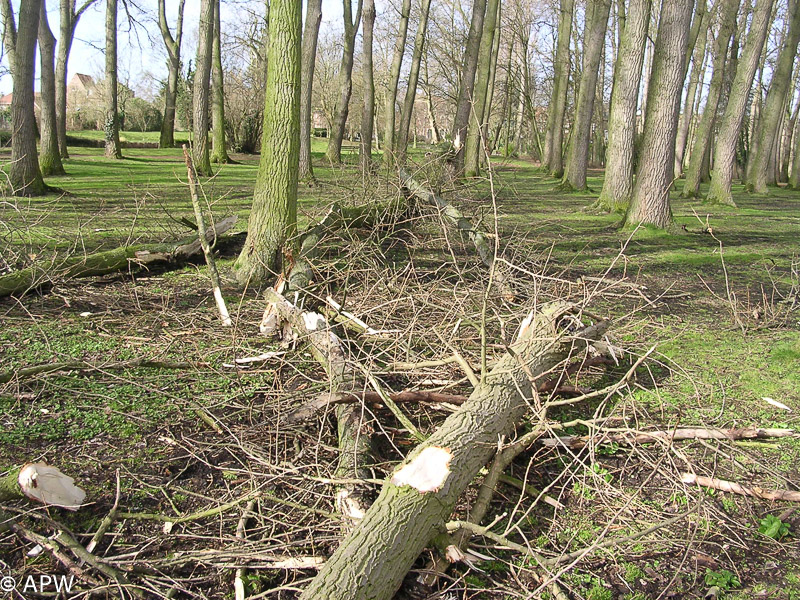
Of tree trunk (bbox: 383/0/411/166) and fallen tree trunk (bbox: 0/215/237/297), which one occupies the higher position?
tree trunk (bbox: 383/0/411/166)

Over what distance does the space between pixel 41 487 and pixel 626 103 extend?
11.5 m

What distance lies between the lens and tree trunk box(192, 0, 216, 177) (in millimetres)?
14648

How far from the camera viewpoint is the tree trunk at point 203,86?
1465 centimetres

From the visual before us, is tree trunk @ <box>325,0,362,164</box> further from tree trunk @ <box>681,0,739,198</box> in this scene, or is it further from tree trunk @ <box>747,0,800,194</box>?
tree trunk @ <box>747,0,800,194</box>

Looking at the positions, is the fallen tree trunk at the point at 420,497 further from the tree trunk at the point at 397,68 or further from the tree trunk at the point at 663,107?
the tree trunk at the point at 397,68

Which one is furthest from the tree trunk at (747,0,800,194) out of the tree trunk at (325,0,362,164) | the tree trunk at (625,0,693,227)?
the tree trunk at (325,0,362,164)

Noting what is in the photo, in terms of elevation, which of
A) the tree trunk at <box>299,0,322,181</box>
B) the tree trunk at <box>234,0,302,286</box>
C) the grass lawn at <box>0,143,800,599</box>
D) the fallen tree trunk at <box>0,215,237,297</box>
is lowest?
the grass lawn at <box>0,143,800,599</box>

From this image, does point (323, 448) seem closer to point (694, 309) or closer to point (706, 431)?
point (706, 431)

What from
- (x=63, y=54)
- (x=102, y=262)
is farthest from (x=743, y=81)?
(x=63, y=54)

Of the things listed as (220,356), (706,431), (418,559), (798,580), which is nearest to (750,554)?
(798,580)

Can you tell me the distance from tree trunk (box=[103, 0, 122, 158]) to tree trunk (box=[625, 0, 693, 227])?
663 inches

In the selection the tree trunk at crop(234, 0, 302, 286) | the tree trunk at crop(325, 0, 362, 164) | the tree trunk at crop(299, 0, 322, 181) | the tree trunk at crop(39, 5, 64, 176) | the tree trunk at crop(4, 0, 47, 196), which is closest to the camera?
the tree trunk at crop(234, 0, 302, 286)

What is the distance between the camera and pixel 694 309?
6285mm

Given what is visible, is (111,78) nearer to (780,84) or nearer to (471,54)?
(471,54)
